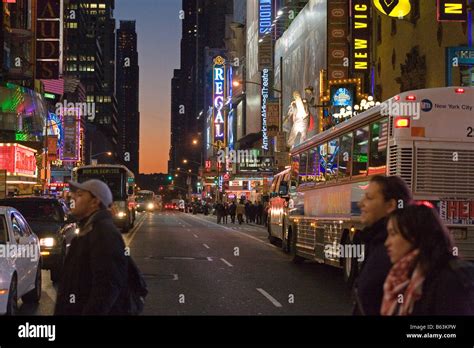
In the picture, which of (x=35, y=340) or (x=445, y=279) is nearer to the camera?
(x=445, y=279)

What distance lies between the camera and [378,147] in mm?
14234

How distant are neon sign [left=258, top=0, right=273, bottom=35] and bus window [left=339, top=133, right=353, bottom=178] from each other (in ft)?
207

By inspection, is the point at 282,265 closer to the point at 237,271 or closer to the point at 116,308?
the point at 237,271

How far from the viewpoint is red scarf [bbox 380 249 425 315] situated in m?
3.68

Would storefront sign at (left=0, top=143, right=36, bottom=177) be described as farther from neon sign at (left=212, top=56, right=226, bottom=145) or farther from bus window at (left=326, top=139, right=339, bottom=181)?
neon sign at (left=212, top=56, right=226, bottom=145)

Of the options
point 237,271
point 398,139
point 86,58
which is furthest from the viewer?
point 86,58

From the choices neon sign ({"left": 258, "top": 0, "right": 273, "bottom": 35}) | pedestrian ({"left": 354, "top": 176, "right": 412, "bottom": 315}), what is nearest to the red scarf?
pedestrian ({"left": 354, "top": 176, "right": 412, "bottom": 315})

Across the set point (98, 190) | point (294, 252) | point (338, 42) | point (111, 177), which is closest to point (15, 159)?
point (111, 177)

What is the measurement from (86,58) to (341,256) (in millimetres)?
186323

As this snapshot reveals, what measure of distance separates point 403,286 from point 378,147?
35.0 ft

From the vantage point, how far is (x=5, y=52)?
54.2 m

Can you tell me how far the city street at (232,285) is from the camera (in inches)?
471

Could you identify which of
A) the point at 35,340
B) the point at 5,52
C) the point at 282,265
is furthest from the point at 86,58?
the point at 35,340

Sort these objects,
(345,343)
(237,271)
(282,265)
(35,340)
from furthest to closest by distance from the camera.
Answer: (282,265), (237,271), (345,343), (35,340)
